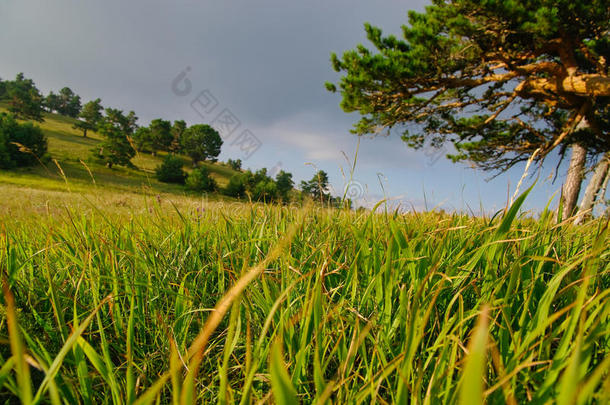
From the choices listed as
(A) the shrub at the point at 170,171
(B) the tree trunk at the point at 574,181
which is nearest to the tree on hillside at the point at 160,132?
(A) the shrub at the point at 170,171

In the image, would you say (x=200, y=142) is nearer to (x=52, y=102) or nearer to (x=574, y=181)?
(x=52, y=102)

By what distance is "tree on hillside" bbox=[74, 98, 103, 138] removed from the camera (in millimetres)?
59562

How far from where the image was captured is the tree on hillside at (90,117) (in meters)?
59.6

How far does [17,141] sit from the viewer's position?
1432 inches

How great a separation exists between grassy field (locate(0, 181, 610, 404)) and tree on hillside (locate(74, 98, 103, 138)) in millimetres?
77732

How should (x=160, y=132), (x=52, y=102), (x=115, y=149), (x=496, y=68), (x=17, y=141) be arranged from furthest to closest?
(x=52, y=102) → (x=160, y=132) → (x=115, y=149) → (x=17, y=141) → (x=496, y=68)

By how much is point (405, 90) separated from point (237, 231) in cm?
911

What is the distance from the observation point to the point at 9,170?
3431cm

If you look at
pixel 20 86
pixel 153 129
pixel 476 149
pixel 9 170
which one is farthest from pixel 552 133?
pixel 20 86

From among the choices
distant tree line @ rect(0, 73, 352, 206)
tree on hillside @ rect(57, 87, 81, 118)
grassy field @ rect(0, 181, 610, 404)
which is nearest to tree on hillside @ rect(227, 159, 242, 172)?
distant tree line @ rect(0, 73, 352, 206)

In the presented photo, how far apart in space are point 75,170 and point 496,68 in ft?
169

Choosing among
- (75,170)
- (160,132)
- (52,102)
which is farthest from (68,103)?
(75,170)

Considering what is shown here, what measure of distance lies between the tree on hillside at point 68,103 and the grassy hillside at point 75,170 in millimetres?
16801

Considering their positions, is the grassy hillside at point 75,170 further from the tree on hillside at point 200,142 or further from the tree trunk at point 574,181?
the tree trunk at point 574,181
